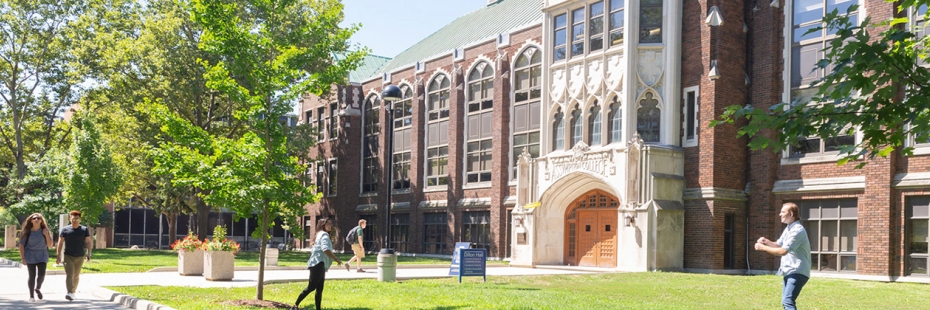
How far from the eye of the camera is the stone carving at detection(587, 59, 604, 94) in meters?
28.7

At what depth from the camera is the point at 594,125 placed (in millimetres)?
29125

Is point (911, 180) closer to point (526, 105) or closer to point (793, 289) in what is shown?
point (526, 105)

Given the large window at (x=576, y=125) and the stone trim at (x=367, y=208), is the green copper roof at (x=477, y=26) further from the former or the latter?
the stone trim at (x=367, y=208)

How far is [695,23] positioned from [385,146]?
20.7m

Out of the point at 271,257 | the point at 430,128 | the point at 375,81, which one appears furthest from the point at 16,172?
the point at 271,257

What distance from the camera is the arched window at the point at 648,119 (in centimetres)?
2769

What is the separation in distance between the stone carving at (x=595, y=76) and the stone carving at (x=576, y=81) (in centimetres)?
36

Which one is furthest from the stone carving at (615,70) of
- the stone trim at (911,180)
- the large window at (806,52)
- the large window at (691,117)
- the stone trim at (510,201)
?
the stone trim at (911,180)

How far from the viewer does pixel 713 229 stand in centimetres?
2614

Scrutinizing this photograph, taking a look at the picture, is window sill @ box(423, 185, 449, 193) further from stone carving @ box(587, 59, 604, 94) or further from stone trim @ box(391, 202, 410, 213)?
stone carving @ box(587, 59, 604, 94)

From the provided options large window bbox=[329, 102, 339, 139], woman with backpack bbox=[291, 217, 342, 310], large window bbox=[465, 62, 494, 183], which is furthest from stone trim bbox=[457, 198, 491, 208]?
woman with backpack bbox=[291, 217, 342, 310]

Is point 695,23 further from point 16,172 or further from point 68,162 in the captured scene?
point 16,172

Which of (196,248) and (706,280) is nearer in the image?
(706,280)

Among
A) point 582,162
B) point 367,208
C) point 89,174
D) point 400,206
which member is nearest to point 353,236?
point 582,162
